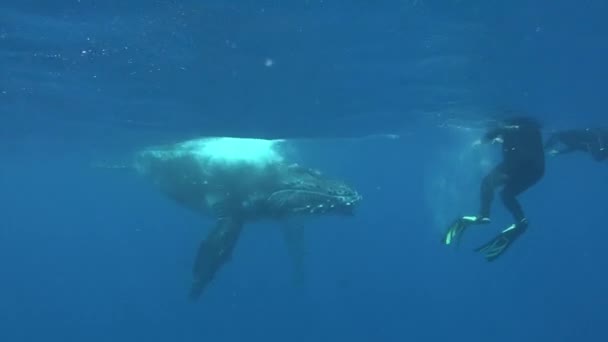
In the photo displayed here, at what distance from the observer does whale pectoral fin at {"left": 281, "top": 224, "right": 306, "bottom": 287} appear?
23469 millimetres

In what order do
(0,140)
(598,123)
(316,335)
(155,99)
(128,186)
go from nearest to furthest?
(155,99), (598,123), (0,140), (316,335), (128,186)

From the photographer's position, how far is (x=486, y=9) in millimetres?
12031

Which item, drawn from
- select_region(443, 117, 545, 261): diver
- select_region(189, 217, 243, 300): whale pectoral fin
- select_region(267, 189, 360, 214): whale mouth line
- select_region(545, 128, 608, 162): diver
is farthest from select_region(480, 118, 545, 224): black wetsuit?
select_region(189, 217, 243, 300): whale pectoral fin

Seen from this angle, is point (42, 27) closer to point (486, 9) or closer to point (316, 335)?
point (486, 9)

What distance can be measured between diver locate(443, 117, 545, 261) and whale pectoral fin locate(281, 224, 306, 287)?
10.9 m

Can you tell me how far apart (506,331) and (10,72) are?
6350cm

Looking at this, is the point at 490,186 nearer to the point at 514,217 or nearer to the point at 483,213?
the point at 483,213

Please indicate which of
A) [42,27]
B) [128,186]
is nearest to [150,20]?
[42,27]

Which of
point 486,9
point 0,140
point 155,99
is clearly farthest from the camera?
point 0,140

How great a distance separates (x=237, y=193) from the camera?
1923 cm

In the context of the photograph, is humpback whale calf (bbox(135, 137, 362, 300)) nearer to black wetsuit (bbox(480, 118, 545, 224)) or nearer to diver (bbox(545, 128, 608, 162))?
black wetsuit (bbox(480, 118, 545, 224))

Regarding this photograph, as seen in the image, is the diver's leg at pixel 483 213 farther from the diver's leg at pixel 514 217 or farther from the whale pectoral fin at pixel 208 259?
the whale pectoral fin at pixel 208 259

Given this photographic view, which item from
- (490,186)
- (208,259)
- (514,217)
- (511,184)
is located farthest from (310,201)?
(514,217)

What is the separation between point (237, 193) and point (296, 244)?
6.14 m
